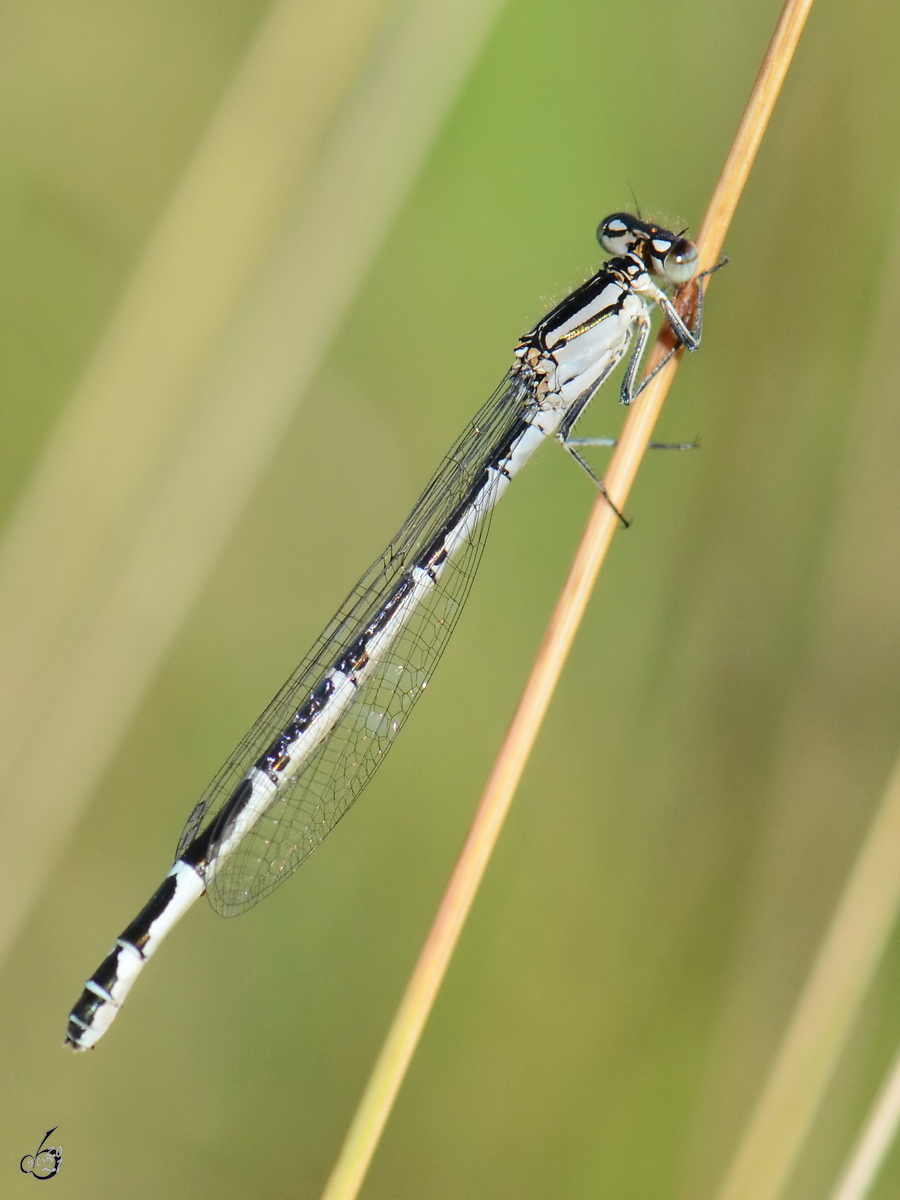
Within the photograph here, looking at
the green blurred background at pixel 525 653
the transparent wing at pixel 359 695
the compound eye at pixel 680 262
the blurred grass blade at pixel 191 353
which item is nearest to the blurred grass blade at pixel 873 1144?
the green blurred background at pixel 525 653

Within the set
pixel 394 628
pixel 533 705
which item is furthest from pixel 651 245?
pixel 533 705

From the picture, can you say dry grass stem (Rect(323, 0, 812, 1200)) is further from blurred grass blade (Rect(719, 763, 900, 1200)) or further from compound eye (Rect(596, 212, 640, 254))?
blurred grass blade (Rect(719, 763, 900, 1200))

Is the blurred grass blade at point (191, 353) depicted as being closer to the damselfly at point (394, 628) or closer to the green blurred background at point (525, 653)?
the green blurred background at point (525, 653)

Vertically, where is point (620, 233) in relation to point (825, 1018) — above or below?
above

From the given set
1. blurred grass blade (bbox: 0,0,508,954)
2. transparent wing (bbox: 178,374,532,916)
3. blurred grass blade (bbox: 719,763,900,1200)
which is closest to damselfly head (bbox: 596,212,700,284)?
transparent wing (bbox: 178,374,532,916)

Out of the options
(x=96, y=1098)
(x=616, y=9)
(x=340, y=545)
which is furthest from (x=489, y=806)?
(x=616, y=9)

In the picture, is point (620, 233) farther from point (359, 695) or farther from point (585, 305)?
point (359, 695)
